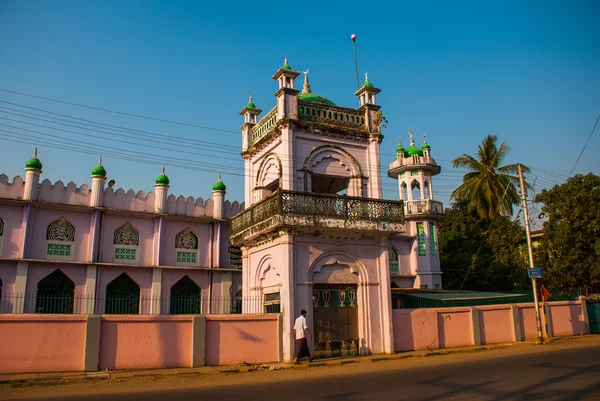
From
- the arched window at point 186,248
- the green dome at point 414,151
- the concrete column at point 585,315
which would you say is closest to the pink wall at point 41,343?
the arched window at point 186,248

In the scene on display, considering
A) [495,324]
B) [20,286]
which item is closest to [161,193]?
[20,286]

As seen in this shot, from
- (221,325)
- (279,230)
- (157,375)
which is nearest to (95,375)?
(157,375)

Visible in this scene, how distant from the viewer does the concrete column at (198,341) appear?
1276 centimetres

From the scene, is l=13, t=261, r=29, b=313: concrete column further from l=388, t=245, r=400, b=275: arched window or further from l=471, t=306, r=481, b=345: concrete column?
l=388, t=245, r=400, b=275: arched window

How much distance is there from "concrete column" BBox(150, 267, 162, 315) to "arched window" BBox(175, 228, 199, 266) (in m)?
0.97

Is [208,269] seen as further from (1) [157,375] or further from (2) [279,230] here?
(1) [157,375]

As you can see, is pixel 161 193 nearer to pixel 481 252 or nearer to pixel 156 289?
pixel 156 289

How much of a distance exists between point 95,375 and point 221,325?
332 cm

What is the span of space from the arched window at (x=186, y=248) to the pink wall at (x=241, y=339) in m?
8.75

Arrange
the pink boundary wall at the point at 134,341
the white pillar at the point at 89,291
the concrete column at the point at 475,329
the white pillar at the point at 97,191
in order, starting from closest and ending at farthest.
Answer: the pink boundary wall at the point at 134,341 → the concrete column at the point at 475,329 → the white pillar at the point at 89,291 → the white pillar at the point at 97,191

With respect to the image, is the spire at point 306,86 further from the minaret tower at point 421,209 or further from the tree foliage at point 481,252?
the tree foliage at point 481,252

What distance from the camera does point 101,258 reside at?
65.6 ft

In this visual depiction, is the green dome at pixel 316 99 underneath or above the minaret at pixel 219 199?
above

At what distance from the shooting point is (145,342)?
12.4 meters
